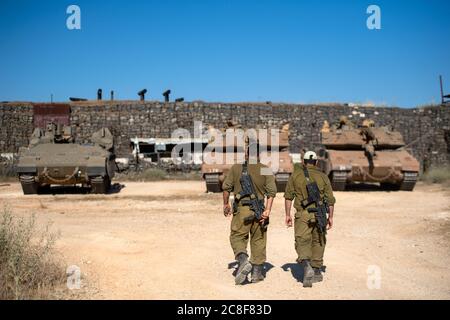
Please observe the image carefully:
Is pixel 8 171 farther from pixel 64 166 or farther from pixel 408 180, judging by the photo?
pixel 408 180

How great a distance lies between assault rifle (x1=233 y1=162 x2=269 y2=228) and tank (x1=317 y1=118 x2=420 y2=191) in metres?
9.07

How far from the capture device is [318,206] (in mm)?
5086

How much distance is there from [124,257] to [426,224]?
5369mm

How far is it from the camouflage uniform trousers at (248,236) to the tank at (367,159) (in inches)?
359

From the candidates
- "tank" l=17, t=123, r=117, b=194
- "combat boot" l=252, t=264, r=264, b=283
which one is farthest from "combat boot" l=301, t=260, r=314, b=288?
"tank" l=17, t=123, r=117, b=194

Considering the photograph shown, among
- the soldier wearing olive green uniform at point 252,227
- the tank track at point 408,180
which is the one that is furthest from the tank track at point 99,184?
the soldier wearing olive green uniform at point 252,227

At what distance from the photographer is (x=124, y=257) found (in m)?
6.10

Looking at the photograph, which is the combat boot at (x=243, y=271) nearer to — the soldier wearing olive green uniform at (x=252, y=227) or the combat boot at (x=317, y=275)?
the soldier wearing olive green uniform at (x=252, y=227)

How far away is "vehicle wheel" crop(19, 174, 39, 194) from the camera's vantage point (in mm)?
13391

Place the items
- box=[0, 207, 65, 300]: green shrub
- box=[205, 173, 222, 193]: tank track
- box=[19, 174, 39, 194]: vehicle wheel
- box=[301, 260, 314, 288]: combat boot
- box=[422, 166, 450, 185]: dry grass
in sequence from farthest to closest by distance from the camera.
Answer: box=[422, 166, 450, 185]: dry grass → box=[205, 173, 222, 193]: tank track → box=[19, 174, 39, 194]: vehicle wheel → box=[301, 260, 314, 288]: combat boot → box=[0, 207, 65, 300]: green shrub

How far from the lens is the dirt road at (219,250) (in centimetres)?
477

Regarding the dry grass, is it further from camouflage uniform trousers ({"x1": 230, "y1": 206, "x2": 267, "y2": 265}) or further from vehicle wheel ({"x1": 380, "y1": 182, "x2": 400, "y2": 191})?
camouflage uniform trousers ({"x1": 230, "y1": 206, "x2": 267, "y2": 265})
